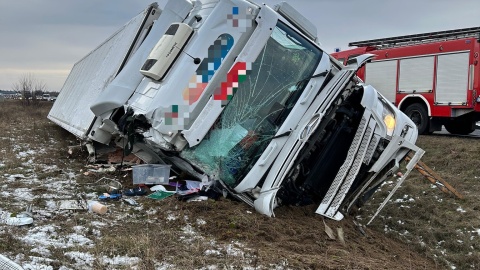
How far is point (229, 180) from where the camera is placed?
4055mm

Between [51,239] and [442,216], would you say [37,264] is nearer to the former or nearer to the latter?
[51,239]

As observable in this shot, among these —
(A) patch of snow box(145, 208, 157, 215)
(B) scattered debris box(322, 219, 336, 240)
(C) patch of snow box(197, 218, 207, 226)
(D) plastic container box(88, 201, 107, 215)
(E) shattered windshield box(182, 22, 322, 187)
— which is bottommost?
(D) plastic container box(88, 201, 107, 215)

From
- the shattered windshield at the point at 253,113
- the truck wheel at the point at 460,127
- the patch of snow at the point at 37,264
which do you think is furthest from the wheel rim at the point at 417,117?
the patch of snow at the point at 37,264

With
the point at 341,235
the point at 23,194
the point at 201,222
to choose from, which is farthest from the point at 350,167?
the point at 23,194

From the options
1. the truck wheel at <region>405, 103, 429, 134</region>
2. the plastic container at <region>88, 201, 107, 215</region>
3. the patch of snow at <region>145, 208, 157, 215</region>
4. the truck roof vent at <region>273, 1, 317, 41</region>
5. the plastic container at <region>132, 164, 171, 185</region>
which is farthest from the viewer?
the truck wheel at <region>405, 103, 429, 134</region>

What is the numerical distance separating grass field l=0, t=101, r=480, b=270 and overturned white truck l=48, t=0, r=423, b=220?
33 centimetres

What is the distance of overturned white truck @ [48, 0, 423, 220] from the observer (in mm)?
3891

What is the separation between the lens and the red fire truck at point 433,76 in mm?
10734

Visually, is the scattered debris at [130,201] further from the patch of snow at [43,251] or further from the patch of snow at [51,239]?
the patch of snow at [43,251]

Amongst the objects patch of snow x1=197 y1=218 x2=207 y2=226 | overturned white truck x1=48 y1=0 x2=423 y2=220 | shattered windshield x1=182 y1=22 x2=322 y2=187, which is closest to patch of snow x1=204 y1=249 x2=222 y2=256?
patch of snow x1=197 y1=218 x2=207 y2=226

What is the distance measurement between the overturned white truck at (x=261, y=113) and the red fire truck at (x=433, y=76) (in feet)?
24.6

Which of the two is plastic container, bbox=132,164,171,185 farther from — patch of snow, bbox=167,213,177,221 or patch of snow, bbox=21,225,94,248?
patch of snow, bbox=21,225,94,248

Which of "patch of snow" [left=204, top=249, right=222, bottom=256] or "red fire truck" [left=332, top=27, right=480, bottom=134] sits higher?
"red fire truck" [left=332, top=27, right=480, bottom=134]

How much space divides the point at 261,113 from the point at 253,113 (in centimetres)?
8
